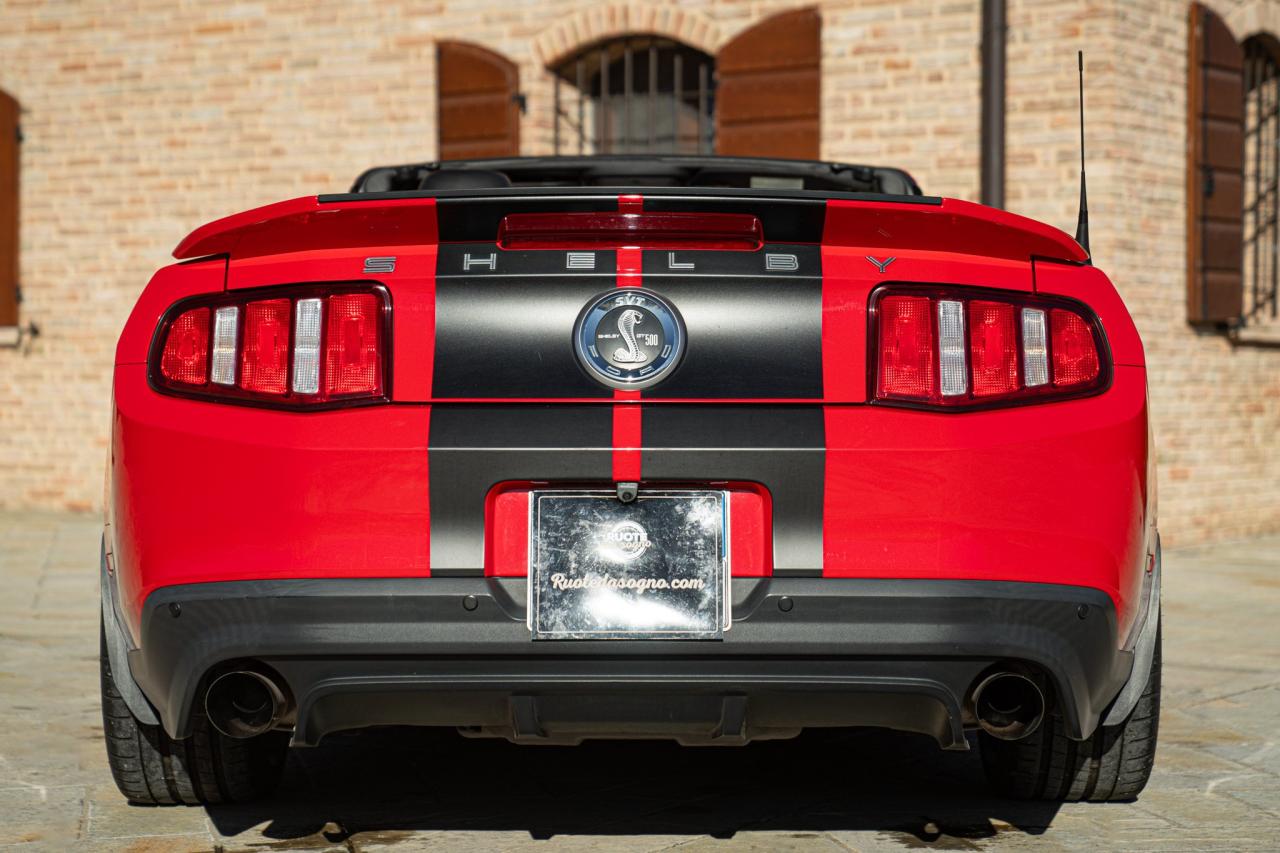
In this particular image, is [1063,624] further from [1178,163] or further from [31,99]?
[31,99]

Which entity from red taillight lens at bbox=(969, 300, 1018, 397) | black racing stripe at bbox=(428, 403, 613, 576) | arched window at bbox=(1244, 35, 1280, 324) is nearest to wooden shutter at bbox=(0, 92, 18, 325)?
arched window at bbox=(1244, 35, 1280, 324)

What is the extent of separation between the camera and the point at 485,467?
2.66 m

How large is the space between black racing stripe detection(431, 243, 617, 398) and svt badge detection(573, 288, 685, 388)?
19mm

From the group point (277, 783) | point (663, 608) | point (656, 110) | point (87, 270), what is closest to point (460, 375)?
point (663, 608)

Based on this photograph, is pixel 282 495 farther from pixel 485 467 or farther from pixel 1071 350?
pixel 1071 350

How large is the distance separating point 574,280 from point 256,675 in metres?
0.86

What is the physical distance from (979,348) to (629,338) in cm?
59

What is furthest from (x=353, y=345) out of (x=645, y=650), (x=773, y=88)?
(x=773, y=88)

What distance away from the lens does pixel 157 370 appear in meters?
2.83

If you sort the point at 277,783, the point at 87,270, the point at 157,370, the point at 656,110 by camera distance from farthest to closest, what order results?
the point at 87,270
the point at 656,110
the point at 277,783
the point at 157,370

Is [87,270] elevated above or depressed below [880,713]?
above

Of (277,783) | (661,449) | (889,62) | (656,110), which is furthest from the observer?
(656,110)

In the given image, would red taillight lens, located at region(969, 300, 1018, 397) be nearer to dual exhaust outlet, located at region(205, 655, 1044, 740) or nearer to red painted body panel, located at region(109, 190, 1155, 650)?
red painted body panel, located at region(109, 190, 1155, 650)

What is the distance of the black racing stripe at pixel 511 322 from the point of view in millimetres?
2697
